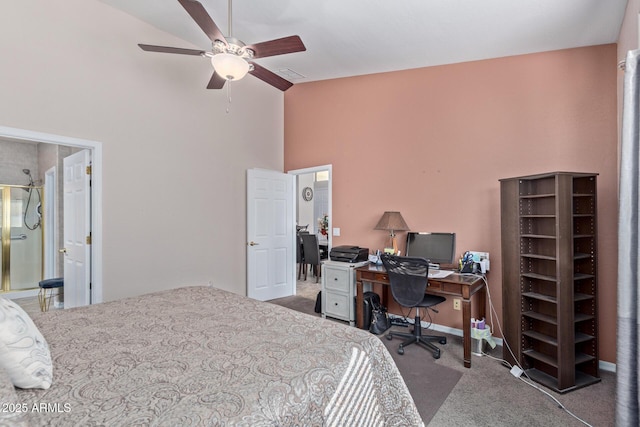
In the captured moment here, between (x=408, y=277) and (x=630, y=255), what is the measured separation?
1770 mm

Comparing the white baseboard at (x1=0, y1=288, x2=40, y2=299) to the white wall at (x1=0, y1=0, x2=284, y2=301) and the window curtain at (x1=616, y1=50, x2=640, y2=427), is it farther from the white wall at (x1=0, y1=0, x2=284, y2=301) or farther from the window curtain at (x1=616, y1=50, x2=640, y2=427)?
the window curtain at (x1=616, y1=50, x2=640, y2=427)

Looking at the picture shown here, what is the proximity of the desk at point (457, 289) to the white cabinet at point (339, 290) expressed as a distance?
10 centimetres

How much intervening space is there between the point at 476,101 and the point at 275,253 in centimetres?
323

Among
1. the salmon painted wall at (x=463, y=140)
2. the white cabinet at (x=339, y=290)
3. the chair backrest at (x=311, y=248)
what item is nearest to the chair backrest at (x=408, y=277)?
the white cabinet at (x=339, y=290)

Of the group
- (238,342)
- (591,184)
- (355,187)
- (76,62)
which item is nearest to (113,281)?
(76,62)

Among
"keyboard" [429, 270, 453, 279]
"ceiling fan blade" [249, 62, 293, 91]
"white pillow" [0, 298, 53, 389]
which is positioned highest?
"ceiling fan blade" [249, 62, 293, 91]

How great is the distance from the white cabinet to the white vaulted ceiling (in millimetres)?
2373

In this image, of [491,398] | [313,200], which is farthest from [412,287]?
[313,200]

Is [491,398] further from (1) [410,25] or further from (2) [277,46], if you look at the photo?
(1) [410,25]

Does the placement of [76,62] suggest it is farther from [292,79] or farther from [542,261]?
[542,261]

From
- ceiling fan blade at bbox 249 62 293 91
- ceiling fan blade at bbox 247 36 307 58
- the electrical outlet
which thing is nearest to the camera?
ceiling fan blade at bbox 247 36 307 58

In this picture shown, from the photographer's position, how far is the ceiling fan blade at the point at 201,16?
1852mm

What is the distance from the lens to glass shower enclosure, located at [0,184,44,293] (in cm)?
511

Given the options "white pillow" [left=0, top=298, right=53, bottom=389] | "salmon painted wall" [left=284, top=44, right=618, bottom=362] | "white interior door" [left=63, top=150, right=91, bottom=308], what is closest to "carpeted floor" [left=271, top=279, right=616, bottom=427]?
"salmon painted wall" [left=284, top=44, right=618, bottom=362]
